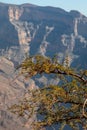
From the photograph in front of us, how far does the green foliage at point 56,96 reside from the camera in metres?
10.4

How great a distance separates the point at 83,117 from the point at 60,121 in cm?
106

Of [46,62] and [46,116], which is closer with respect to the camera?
[46,62]

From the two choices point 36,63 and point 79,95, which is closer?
point 36,63

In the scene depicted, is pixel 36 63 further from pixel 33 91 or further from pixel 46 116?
pixel 46 116

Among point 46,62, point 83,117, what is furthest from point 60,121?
point 46,62

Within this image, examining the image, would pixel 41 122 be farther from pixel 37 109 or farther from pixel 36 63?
pixel 36 63

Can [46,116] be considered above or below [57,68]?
below

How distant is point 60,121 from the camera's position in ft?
37.3

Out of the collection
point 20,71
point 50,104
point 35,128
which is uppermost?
point 20,71

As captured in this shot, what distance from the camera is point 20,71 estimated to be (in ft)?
34.3

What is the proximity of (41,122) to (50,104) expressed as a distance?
0.63 metres

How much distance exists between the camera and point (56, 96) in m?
10.8

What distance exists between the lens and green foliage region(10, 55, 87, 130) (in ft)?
34.1

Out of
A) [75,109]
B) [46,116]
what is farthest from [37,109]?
[75,109]
